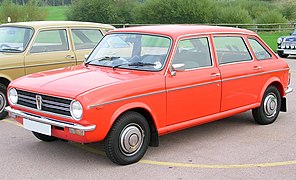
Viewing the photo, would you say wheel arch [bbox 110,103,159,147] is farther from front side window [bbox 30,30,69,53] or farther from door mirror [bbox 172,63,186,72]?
front side window [bbox 30,30,69,53]

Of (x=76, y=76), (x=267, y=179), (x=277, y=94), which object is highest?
(x=76, y=76)

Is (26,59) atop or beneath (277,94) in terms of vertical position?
atop

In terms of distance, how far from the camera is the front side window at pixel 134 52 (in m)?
5.99

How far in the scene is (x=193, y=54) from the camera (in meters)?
6.33

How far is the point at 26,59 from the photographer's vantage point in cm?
820

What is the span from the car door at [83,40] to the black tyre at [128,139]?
3.76 m

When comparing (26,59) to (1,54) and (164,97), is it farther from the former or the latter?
(164,97)

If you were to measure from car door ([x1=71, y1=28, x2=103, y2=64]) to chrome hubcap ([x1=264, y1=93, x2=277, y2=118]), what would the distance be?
12.3 feet

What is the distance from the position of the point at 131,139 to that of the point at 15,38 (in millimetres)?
4275

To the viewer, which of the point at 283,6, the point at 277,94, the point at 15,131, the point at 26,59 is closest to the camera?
the point at 15,131

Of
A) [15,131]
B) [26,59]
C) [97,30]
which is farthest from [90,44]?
[15,131]

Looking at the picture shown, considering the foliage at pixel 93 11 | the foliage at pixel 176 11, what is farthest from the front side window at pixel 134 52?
the foliage at pixel 93 11

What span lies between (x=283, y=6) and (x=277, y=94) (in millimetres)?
45342

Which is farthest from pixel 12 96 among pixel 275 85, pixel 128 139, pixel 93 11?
pixel 93 11
